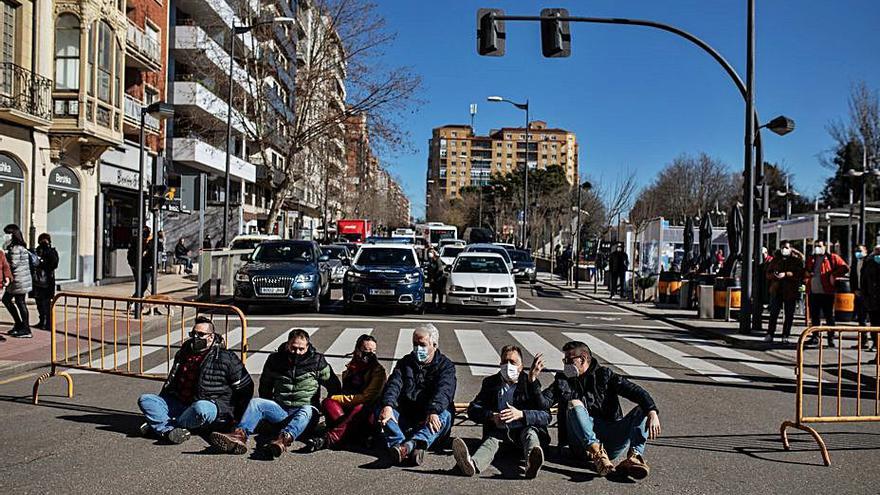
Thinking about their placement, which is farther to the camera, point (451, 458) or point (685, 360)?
point (685, 360)

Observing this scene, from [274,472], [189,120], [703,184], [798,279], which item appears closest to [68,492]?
[274,472]

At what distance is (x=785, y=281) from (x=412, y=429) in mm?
10278

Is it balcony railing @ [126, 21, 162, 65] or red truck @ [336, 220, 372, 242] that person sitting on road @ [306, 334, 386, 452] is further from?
red truck @ [336, 220, 372, 242]

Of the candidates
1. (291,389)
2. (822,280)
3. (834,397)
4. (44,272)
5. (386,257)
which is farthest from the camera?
(386,257)

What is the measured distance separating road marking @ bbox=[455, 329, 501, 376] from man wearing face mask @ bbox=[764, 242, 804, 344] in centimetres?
544

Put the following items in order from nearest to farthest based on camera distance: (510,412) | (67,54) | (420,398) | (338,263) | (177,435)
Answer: (510,412), (177,435), (420,398), (67,54), (338,263)

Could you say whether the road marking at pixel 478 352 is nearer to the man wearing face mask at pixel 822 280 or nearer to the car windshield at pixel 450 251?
the man wearing face mask at pixel 822 280

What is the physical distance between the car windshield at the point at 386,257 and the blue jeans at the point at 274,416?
13136 millimetres

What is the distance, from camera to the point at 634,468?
5.88 meters

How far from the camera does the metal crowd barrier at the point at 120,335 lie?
9008mm

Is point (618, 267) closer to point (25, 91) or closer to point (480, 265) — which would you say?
point (480, 265)

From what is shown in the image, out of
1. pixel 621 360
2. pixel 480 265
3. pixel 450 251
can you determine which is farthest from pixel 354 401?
pixel 450 251

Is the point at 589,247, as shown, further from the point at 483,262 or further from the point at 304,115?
the point at 483,262

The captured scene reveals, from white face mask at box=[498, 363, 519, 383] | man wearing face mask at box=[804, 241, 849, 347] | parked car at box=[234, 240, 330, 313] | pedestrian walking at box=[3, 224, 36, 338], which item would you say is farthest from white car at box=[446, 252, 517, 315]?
white face mask at box=[498, 363, 519, 383]
